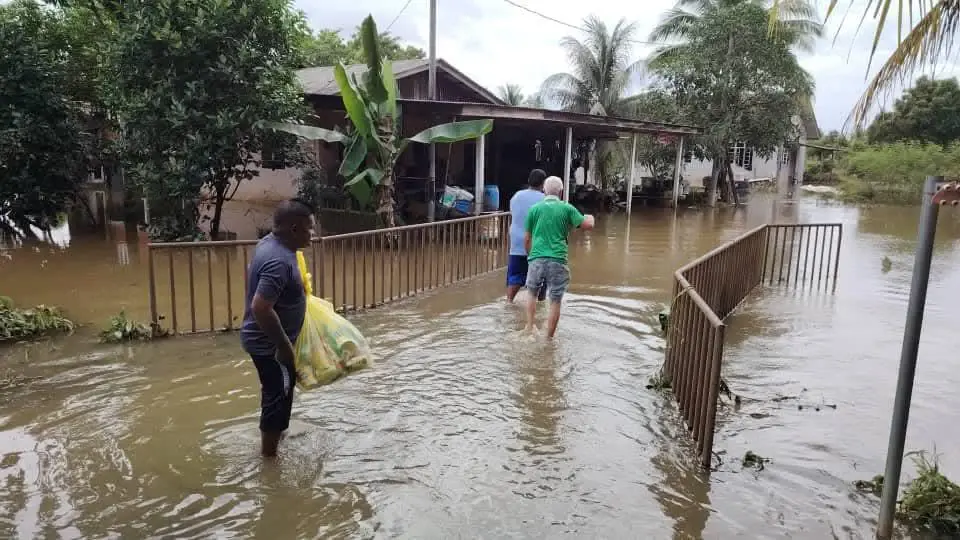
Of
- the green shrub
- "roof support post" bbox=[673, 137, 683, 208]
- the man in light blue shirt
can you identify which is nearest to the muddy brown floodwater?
the man in light blue shirt

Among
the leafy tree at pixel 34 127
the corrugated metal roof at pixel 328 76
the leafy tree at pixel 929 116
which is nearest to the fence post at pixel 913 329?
the leafy tree at pixel 34 127

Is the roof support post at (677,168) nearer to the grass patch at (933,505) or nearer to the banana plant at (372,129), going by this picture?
the banana plant at (372,129)

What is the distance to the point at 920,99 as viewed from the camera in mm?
36531

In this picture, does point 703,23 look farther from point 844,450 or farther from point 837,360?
point 844,450

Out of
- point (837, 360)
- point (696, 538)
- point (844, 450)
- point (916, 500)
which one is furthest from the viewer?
point (837, 360)

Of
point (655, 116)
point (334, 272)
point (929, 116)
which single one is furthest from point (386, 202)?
point (929, 116)

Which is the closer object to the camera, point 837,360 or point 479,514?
point 479,514

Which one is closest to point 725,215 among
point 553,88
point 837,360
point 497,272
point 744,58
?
point 744,58

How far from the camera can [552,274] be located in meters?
6.79

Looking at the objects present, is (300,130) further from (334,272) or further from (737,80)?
(737,80)

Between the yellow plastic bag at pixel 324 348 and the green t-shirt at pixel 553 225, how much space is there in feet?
9.67

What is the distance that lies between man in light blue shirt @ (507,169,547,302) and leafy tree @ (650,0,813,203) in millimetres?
18366

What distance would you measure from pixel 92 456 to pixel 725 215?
21.8m

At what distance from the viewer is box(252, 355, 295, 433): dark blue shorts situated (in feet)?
12.9
